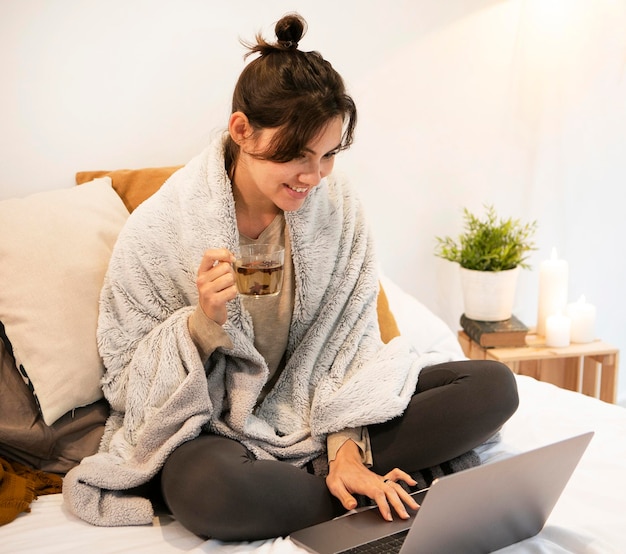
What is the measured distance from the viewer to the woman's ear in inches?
59.9

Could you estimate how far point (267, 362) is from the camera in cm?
171

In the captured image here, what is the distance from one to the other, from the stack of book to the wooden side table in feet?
0.06

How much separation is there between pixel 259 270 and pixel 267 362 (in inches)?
15.9

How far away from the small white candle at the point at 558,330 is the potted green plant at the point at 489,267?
0.40ft

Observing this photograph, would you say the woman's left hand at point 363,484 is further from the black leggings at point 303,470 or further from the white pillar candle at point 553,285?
the white pillar candle at point 553,285

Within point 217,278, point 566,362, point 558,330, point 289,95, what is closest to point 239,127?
point 289,95

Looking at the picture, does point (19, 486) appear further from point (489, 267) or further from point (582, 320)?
point (582, 320)

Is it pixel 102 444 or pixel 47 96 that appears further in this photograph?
pixel 47 96

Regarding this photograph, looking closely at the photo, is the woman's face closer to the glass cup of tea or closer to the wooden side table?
the glass cup of tea

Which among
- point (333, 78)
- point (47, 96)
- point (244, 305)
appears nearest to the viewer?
point (333, 78)

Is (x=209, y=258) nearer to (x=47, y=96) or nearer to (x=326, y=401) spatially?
(x=326, y=401)

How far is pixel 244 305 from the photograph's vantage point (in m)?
1.63

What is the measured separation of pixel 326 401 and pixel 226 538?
336mm

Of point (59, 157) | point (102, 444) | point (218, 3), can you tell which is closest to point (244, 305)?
point (102, 444)
